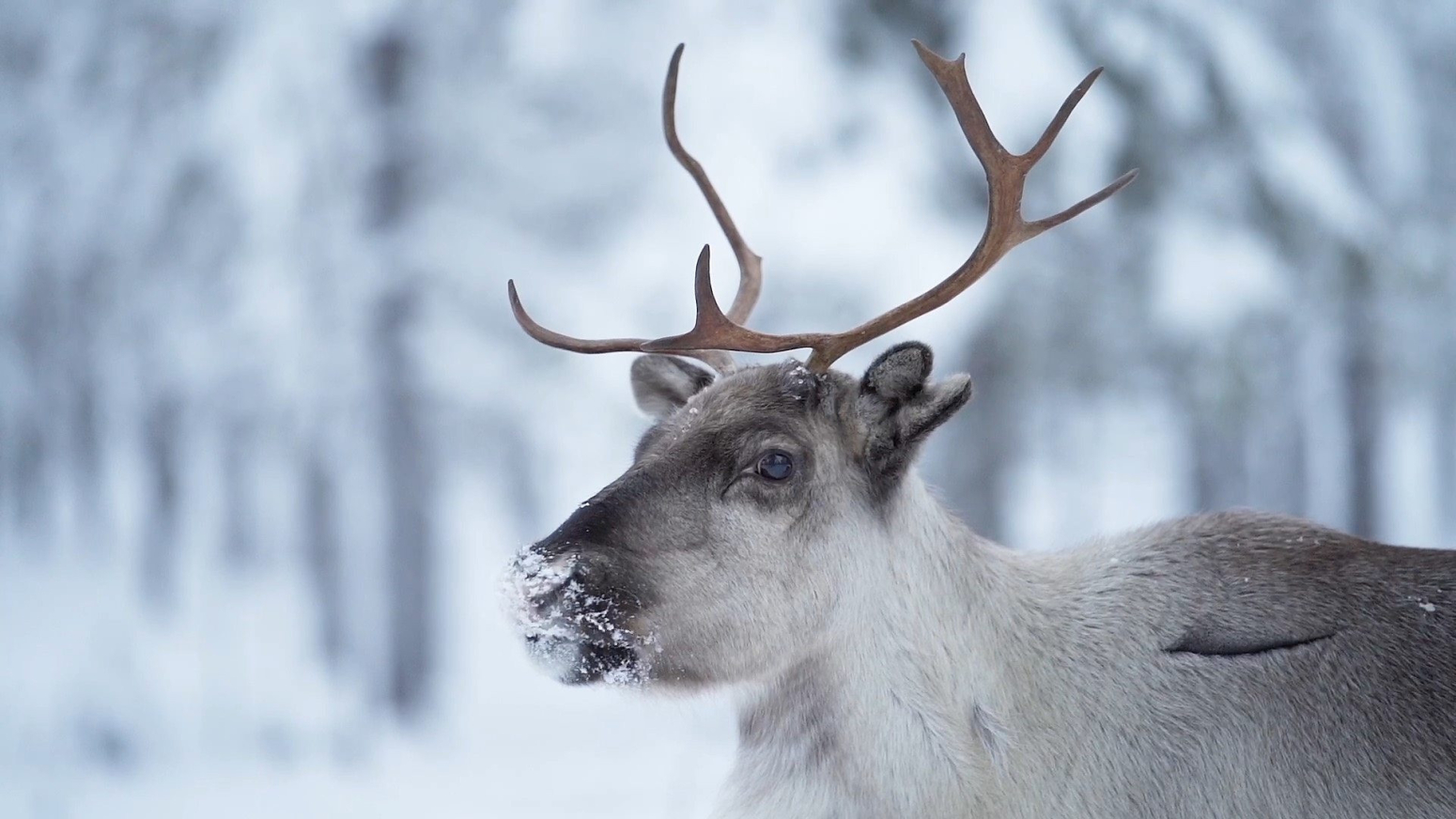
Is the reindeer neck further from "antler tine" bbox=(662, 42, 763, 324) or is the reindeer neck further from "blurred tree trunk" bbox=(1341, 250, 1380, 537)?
"blurred tree trunk" bbox=(1341, 250, 1380, 537)

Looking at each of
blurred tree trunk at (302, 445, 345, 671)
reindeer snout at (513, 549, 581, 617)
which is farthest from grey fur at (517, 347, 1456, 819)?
blurred tree trunk at (302, 445, 345, 671)

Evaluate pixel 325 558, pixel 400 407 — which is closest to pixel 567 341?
pixel 400 407

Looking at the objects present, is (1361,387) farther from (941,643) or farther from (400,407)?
(941,643)

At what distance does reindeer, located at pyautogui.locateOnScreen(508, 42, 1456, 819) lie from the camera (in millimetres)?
2898

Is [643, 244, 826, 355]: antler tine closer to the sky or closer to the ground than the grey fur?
closer to the sky

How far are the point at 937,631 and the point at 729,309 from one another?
4.85 ft

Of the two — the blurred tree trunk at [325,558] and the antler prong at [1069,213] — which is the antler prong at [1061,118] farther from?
the blurred tree trunk at [325,558]

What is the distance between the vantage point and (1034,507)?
15586mm

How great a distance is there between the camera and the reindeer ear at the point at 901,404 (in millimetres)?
3057

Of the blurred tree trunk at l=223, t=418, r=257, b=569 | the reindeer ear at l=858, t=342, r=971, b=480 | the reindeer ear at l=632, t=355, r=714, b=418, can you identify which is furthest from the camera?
the blurred tree trunk at l=223, t=418, r=257, b=569

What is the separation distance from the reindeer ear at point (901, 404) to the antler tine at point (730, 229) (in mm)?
918

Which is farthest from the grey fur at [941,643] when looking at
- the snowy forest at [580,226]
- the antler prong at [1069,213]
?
the snowy forest at [580,226]

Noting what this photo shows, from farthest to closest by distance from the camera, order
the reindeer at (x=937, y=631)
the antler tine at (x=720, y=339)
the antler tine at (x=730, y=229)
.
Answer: the antler tine at (x=730, y=229), the antler tine at (x=720, y=339), the reindeer at (x=937, y=631)

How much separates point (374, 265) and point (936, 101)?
5.29m
